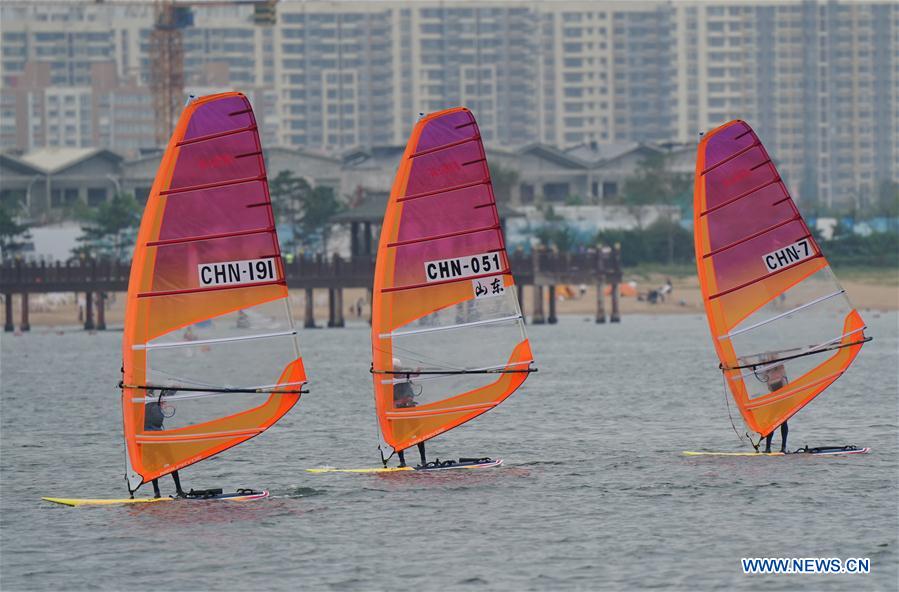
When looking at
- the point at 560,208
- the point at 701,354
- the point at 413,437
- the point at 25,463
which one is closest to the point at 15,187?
the point at 560,208

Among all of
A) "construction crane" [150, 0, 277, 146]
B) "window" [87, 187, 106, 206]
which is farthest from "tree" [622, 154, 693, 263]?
"construction crane" [150, 0, 277, 146]

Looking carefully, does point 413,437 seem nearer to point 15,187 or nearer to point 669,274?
point 669,274

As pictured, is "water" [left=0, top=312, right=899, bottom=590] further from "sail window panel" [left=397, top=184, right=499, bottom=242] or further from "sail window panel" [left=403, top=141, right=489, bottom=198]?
"sail window panel" [left=403, top=141, right=489, bottom=198]

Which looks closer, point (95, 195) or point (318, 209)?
point (318, 209)

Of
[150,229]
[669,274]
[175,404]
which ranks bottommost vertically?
[669,274]

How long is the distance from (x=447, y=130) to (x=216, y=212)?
5.06 m

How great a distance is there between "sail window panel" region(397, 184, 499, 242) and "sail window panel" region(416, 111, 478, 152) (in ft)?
2.73

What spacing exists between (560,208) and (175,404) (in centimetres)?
10780

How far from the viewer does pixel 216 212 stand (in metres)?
27.1

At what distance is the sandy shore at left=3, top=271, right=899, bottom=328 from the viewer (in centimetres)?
11525

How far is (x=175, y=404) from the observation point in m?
27.2

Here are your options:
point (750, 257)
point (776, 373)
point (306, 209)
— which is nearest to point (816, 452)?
point (776, 373)

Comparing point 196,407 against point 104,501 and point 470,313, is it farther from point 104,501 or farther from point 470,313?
point 470,313

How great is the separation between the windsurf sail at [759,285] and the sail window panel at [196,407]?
838 cm
